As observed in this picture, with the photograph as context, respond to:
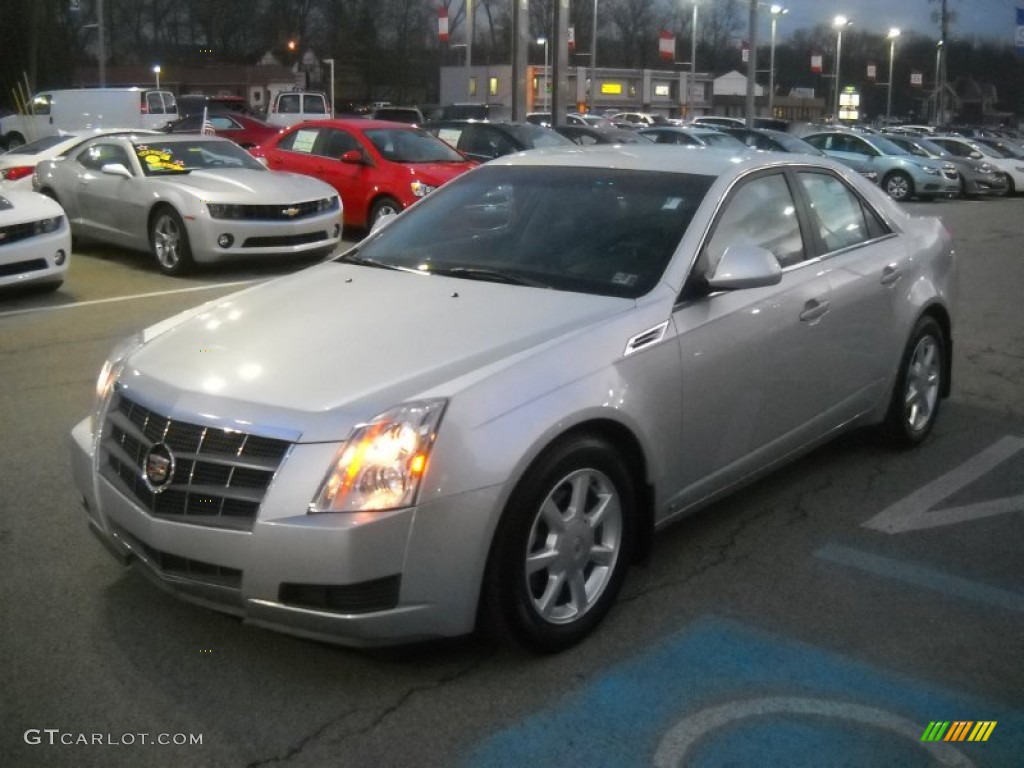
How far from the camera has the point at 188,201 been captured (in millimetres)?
11680

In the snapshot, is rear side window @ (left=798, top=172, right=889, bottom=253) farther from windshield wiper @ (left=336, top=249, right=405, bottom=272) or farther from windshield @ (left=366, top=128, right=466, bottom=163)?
windshield @ (left=366, top=128, right=466, bottom=163)

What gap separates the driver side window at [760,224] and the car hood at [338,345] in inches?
25.6

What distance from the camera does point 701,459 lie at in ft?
13.8

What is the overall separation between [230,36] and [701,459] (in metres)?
93.7

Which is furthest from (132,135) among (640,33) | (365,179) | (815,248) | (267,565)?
(640,33)

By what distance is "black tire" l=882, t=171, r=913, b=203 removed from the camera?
84.7 ft

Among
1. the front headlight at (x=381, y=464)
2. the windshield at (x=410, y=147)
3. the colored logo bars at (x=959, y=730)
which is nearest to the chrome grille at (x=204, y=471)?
the front headlight at (x=381, y=464)

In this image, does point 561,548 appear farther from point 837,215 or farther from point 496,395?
point 837,215

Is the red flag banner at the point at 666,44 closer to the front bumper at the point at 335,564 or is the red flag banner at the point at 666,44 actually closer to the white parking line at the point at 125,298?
the white parking line at the point at 125,298

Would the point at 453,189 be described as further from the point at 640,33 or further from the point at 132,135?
the point at 640,33

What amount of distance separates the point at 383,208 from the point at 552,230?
1042 cm

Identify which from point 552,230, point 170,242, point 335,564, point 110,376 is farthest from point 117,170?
point 335,564

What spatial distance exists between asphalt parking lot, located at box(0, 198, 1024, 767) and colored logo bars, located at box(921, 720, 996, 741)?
0.04 ft

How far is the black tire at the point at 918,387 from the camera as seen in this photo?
5.67 m
